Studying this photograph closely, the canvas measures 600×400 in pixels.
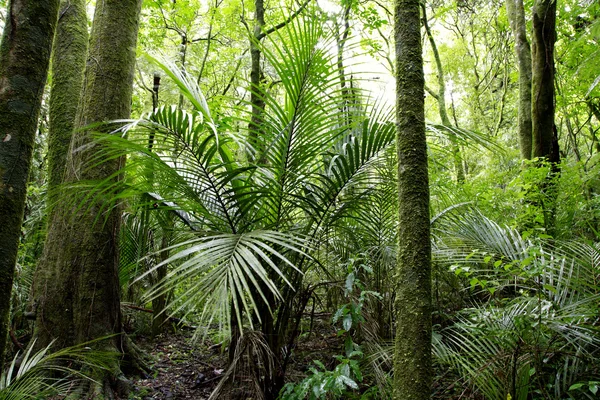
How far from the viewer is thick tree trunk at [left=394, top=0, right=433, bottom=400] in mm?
1731

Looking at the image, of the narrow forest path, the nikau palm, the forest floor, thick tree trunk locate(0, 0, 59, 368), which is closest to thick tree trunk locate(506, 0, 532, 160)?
the nikau palm

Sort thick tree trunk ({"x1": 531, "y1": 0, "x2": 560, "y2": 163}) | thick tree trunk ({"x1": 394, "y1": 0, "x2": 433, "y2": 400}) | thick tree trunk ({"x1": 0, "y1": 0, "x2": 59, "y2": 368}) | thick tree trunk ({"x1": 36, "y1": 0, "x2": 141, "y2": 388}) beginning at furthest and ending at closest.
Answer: thick tree trunk ({"x1": 531, "y1": 0, "x2": 560, "y2": 163})
thick tree trunk ({"x1": 36, "y1": 0, "x2": 141, "y2": 388})
thick tree trunk ({"x1": 394, "y1": 0, "x2": 433, "y2": 400})
thick tree trunk ({"x1": 0, "y1": 0, "x2": 59, "y2": 368})

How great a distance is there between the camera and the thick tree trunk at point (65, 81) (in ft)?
13.2

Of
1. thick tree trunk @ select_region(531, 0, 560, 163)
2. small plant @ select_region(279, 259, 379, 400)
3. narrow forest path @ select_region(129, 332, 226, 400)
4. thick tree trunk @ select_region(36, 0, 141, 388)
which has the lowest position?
narrow forest path @ select_region(129, 332, 226, 400)

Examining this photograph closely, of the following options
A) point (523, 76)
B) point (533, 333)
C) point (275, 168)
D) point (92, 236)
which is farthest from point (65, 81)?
point (523, 76)

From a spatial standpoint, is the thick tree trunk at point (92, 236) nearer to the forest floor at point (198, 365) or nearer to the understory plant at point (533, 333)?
the forest floor at point (198, 365)

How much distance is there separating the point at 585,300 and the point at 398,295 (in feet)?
4.41

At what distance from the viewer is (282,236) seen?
2172mm

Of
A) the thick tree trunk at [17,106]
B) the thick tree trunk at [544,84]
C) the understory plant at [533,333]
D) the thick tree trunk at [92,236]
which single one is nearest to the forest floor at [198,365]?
the thick tree trunk at [92,236]

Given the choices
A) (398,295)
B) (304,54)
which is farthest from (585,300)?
(304,54)

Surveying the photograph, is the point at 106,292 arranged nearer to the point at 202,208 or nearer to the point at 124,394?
the point at 124,394

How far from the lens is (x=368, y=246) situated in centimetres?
325

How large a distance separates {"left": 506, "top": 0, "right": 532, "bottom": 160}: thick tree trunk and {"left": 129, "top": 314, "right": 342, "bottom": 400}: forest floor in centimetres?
368

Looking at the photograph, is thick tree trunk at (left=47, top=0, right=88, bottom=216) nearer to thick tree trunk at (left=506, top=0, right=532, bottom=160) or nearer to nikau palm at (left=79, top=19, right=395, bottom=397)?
nikau palm at (left=79, top=19, right=395, bottom=397)
